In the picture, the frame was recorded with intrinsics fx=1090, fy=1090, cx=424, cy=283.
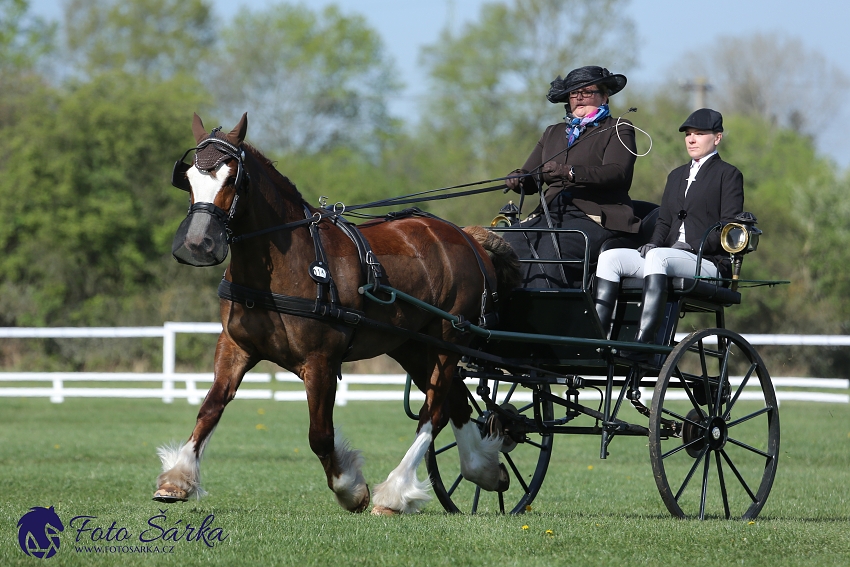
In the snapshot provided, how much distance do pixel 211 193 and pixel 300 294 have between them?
0.70 metres

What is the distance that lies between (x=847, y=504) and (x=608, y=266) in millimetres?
2567

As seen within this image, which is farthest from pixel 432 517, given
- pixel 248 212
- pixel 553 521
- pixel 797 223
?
pixel 797 223

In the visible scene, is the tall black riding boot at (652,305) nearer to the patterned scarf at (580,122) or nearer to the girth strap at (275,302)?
the patterned scarf at (580,122)

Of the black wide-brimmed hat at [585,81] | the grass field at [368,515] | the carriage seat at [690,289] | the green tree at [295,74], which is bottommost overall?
the grass field at [368,515]

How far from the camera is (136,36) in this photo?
139 feet

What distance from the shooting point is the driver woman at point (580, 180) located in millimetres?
6863

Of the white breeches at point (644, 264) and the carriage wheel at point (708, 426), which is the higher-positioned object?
the white breeches at point (644, 264)

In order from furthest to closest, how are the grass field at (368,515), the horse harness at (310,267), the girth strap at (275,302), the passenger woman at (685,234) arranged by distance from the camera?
the passenger woman at (685,234) < the girth strap at (275,302) < the horse harness at (310,267) < the grass field at (368,515)

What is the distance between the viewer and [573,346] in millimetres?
6883

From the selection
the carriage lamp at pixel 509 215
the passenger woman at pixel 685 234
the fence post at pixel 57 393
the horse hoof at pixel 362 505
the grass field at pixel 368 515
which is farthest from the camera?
the fence post at pixel 57 393

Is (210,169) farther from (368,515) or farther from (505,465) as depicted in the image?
(505,465)

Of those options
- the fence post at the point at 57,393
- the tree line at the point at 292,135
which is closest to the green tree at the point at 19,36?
the tree line at the point at 292,135

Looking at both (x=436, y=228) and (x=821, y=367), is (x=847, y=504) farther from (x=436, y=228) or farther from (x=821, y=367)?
(x=821, y=367)

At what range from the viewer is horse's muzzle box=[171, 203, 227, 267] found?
17.2 feet
